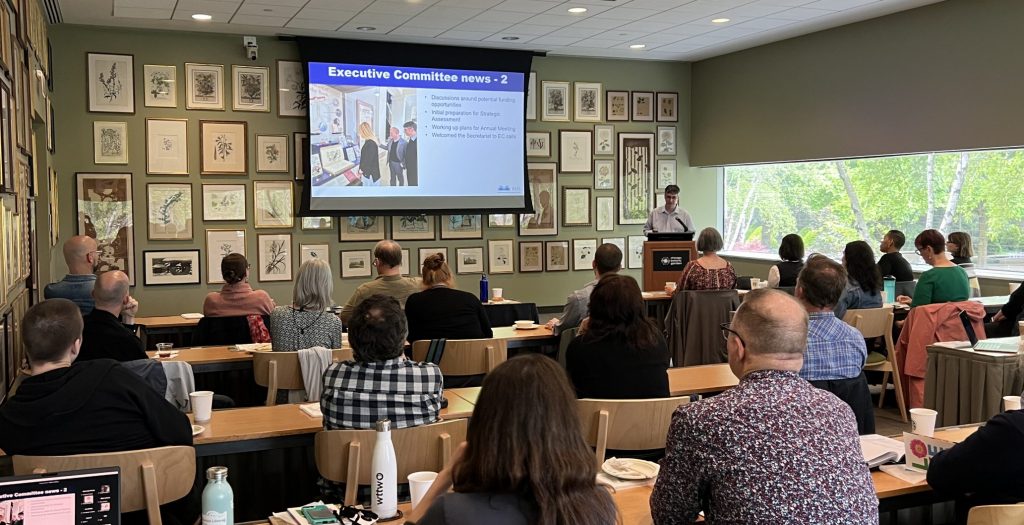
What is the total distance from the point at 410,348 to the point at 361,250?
4.25m

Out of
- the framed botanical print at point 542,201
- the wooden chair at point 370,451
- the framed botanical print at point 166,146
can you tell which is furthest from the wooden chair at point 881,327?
the framed botanical print at point 166,146

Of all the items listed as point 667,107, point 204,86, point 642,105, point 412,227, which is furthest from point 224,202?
point 667,107

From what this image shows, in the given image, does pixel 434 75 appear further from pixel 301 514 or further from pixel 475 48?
pixel 301 514

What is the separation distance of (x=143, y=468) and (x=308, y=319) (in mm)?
2235

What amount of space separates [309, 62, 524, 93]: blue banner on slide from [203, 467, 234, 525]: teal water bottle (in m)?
7.21

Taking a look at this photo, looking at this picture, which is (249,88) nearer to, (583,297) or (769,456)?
(583,297)

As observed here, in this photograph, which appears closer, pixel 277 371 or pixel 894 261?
pixel 277 371

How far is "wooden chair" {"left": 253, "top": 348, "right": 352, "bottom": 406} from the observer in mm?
4402

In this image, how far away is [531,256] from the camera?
33.6ft

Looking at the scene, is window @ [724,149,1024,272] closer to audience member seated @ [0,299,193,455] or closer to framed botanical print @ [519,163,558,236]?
framed botanical print @ [519,163,558,236]

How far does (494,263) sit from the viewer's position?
32.9ft

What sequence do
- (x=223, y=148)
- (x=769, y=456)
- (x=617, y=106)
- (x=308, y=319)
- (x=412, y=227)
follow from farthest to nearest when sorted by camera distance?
1. (x=617, y=106)
2. (x=412, y=227)
3. (x=223, y=148)
4. (x=308, y=319)
5. (x=769, y=456)

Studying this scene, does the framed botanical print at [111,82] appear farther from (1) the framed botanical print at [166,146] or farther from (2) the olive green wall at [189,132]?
(1) the framed botanical print at [166,146]

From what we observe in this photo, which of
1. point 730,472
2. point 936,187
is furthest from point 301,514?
point 936,187
